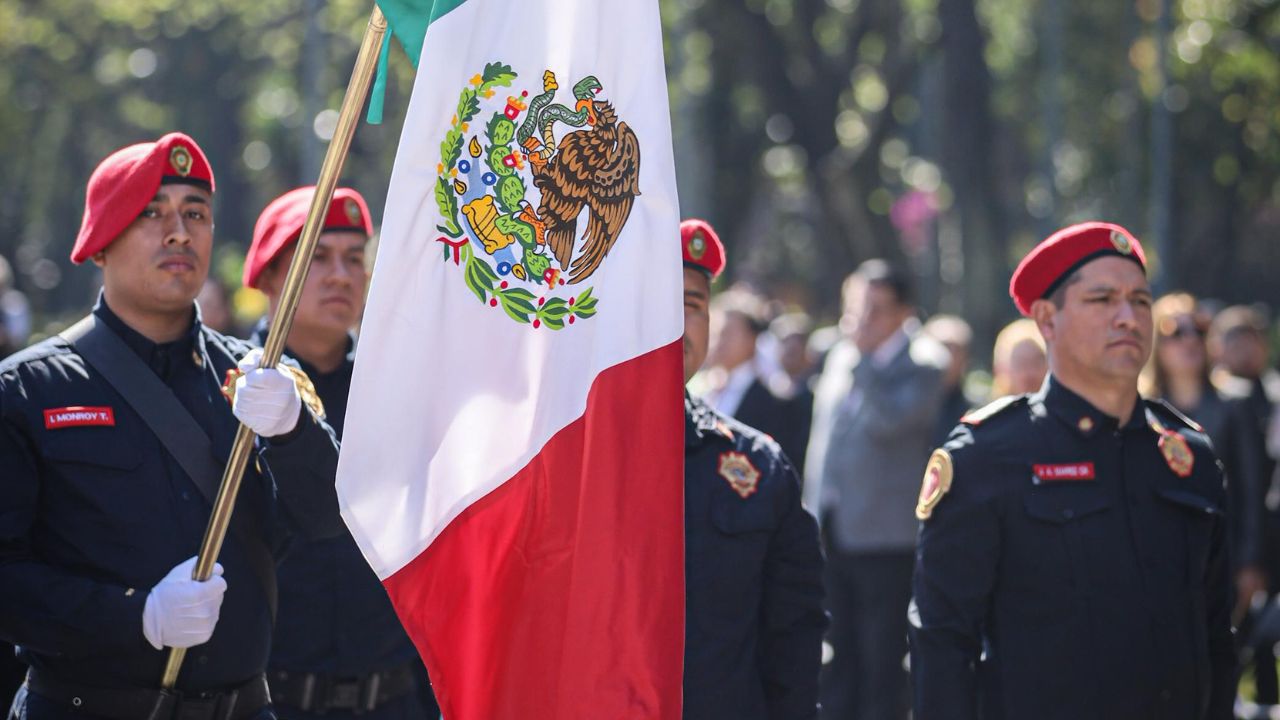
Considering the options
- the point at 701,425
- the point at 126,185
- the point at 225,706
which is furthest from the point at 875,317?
the point at 225,706

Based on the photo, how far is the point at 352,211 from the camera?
5.62 m

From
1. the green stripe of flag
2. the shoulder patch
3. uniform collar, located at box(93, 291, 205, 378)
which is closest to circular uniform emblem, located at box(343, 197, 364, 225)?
uniform collar, located at box(93, 291, 205, 378)

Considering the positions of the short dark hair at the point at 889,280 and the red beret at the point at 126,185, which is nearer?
the red beret at the point at 126,185

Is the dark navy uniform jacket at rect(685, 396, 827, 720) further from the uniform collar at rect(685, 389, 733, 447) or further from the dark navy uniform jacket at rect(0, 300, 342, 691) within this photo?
the dark navy uniform jacket at rect(0, 300, 342, 691)

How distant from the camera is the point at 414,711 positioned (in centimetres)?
522

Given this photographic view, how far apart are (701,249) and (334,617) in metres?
1.54

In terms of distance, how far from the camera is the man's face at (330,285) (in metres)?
5.40

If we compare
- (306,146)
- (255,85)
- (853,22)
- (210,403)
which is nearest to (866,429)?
(210,403)

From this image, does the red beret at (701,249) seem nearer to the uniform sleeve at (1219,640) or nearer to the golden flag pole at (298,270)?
the golden flag pole at (298,270)

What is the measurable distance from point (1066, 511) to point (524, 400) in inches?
60.5

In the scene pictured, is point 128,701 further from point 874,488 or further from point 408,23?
point 874,488

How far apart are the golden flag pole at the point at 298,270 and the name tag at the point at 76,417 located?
0.37 metres

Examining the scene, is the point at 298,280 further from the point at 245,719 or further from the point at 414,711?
the point at 414,711

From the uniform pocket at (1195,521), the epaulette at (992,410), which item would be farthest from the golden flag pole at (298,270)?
the uniform pocket at (1195,521)
